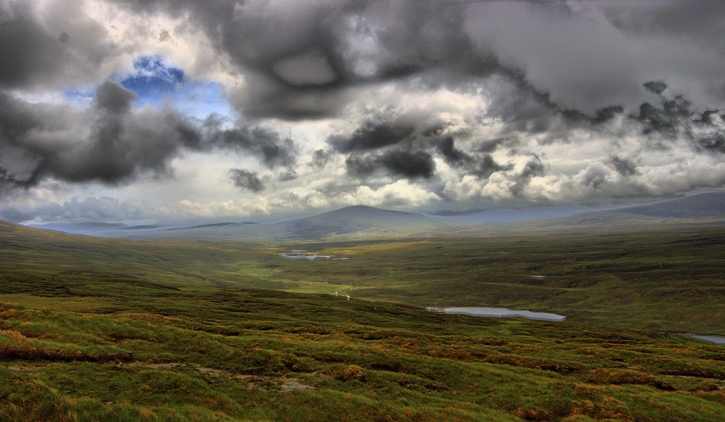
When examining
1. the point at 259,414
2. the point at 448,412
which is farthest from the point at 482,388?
the point at 259,414

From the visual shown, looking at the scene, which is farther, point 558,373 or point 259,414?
point 558,373

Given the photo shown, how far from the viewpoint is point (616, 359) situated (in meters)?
58.4

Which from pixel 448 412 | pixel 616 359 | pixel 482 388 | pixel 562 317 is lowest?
pixel 562 317

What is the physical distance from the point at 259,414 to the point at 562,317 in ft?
695

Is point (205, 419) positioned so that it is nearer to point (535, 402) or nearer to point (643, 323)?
point (535, 402)

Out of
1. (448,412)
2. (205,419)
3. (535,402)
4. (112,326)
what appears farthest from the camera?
(112,326)

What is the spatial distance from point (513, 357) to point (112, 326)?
57.7 m

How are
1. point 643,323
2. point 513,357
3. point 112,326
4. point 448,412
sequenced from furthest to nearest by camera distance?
point 643,323, point 513,357, point 112,326, point 448,412

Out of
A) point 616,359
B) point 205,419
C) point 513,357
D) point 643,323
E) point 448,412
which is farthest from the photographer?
point 643,323

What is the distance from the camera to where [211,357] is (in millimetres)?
37438

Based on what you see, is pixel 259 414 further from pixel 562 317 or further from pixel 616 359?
pixel 562 317

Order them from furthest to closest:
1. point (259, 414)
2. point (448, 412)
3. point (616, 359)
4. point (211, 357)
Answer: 1. point (616, 359)
2. point (211, 357)
3. point (448, 412)
4. point (259, 414)

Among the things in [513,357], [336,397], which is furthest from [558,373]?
[336,397]

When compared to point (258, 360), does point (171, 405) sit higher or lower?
higher
